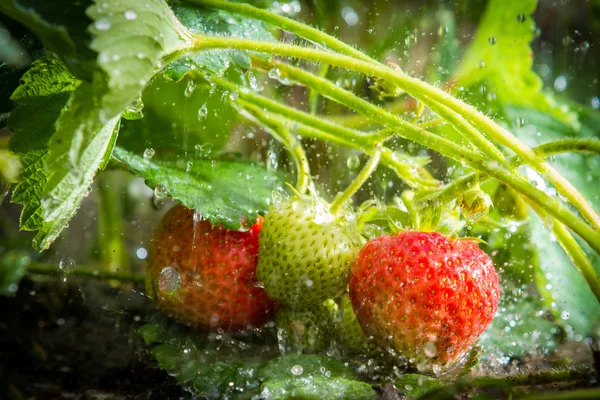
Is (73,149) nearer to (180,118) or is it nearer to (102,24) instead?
(102,24)

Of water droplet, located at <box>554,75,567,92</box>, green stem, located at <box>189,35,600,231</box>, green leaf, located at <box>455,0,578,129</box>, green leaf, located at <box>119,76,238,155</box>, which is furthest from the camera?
water droplet, located at <box>554,75,567,92</box>

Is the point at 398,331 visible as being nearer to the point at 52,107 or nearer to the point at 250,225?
the point at 250,225

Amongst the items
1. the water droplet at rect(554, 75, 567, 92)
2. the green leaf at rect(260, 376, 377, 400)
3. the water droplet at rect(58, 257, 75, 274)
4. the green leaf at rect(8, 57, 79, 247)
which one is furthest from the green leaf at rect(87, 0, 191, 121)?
the water droplet at rect(554, 75, 567, 92)

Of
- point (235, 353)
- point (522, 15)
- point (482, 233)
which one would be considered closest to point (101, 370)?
point (235, 353)

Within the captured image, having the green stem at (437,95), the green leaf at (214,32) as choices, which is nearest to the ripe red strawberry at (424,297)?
the green stem at (437,95)

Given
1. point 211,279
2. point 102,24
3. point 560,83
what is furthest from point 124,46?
point 560,83

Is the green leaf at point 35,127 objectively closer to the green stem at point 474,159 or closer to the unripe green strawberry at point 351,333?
the green stem at point 474,159

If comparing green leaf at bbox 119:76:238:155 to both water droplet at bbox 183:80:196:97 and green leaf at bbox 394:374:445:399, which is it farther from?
green leaf at bbox 394:374:445:399
